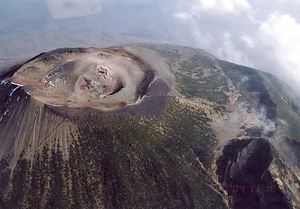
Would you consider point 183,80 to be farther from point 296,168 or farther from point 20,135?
point 20,135

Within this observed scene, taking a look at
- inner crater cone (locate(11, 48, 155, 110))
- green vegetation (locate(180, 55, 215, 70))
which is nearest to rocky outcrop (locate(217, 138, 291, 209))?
inner crater cone (locate(11, 48, 155, 110))

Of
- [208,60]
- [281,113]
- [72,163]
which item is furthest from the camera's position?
[208,60]

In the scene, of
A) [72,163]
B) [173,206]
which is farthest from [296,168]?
[72,163]

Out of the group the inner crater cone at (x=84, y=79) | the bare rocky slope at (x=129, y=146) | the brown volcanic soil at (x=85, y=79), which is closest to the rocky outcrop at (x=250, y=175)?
the bare rocky slope at (x=129, y=146)

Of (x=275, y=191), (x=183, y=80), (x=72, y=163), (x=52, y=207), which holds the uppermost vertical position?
(x=183, y=80)

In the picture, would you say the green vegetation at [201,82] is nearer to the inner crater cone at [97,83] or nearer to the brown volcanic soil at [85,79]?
the brown volcanic soil at [85,79]

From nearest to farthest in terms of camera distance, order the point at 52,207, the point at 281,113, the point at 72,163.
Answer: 1. the point at 52,207
2. the point at 72,163
3. the point at 281,113

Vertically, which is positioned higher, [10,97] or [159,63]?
[159,63]
